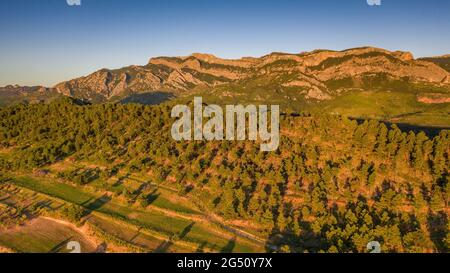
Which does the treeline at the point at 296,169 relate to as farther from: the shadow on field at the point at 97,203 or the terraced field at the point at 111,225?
the shadow on field at the point at 97,203

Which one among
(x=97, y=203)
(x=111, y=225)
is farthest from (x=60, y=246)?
(x=97, y=203)

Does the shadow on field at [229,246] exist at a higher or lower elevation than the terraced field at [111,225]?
lower

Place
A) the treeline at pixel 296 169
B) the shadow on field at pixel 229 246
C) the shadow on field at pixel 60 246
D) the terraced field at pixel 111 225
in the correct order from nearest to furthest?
1. the shadow on field at pixel 229 246
2. the shadow on field at pixel 60 246
3. the terraced field at pixel 111 225
4. the treeline at pixel 296 169

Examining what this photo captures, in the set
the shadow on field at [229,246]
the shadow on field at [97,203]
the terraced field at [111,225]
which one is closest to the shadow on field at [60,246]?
the terraced field at [111,225]

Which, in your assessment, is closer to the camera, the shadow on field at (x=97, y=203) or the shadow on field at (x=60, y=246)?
the shadow on field at (x=60, y=246)

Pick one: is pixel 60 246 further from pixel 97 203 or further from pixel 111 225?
pixel 97 203

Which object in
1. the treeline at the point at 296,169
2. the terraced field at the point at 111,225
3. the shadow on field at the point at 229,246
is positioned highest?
the treeline at the point at 296,169

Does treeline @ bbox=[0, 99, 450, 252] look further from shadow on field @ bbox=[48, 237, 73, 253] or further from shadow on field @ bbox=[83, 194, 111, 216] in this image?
shadow on field @ bbox=[48, 237, 73, 253]
